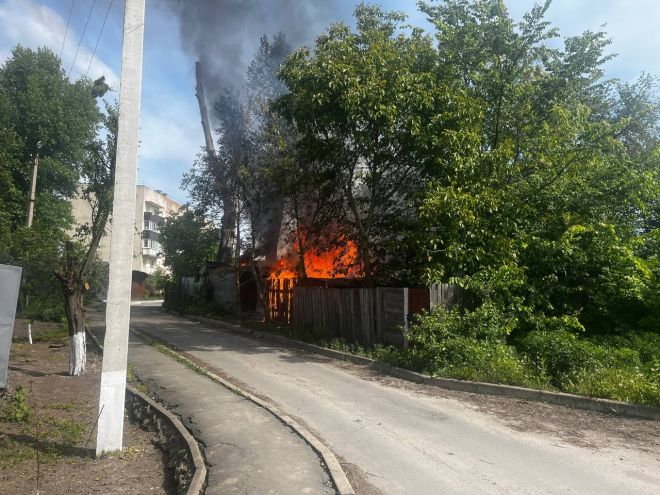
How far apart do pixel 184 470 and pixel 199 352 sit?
854cm

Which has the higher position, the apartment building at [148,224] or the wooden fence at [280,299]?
the apartment building at [148,224]

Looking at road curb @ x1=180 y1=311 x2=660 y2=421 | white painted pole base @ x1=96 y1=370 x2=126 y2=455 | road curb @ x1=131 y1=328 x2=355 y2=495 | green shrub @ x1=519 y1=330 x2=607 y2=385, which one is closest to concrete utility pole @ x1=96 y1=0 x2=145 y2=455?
white painted pole base @ x1=96 y1=370 x2=126 y2=455

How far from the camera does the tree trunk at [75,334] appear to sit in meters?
10.7

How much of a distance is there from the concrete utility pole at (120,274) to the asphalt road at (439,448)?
2.45 meters

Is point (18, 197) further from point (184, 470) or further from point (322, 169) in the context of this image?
point (184, 470)

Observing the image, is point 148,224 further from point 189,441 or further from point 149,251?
point 189,441

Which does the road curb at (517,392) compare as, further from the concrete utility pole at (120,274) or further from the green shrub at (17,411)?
the green shrub at (17,411)

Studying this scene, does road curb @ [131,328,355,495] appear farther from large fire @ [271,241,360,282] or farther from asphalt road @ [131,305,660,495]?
large fire @ [271,241,360,282]

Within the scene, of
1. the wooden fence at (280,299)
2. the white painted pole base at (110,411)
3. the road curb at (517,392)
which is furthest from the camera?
the wooden fence at (280,299)

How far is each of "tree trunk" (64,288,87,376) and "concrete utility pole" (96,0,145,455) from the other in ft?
17.6

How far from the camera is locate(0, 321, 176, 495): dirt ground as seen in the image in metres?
5.21

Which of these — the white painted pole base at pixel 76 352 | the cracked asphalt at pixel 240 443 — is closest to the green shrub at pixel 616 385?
the cracked asphalt at pixel 240 443

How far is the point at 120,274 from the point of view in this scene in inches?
234

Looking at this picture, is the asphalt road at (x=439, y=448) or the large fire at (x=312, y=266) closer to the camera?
the asphalt road at (x=439, y=448)
